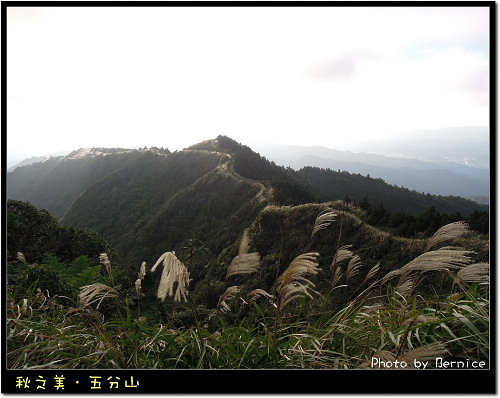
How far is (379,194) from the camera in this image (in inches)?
2015

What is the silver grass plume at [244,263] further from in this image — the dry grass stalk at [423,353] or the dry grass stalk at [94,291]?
the dry grass stalk at [423,353]

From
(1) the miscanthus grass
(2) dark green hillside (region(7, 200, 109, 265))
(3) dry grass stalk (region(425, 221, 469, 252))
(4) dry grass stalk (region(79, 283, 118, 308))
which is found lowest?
(2) dark green hillside (region(7, 200, 109, 265))

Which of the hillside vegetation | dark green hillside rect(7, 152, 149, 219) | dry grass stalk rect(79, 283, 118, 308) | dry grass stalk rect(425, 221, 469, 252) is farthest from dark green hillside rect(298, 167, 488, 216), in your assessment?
dark green hillside rect(7, 152, 149, 219)

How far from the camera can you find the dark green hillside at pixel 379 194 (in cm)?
4612

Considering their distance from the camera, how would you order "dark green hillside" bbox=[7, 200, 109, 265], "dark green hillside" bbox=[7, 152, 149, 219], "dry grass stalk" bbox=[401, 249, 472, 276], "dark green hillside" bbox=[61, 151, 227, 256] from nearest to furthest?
Result: 1. "dry grass stalk" bbox=[401, 249, 472, 276]
2. "dark green hillside" bbox=[7, 200, 109, 265]
3. "dark green hillside" bbox=[61, 151, 227, 256]
4. "dark green hillside" bbox=[7, 152, 149, 219]

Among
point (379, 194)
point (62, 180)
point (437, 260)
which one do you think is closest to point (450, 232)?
point (437, 260)

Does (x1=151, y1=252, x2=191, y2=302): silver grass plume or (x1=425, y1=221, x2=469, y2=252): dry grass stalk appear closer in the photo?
(x1=151, y1=252, x2=191, y2=302): silver grass plume

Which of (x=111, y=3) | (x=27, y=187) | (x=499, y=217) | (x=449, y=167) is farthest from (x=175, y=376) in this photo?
(x=449, y=167)

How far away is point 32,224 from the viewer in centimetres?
1227

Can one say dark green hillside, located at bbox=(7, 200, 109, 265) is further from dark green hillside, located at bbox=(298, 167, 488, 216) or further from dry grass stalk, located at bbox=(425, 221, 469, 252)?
dark green hillside, located at bbox=(298, 167, 488, 216)

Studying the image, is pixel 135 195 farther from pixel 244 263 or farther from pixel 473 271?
pixel 473 271

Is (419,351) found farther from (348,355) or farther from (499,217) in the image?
(499,217)

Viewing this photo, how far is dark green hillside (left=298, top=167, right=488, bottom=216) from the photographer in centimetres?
4612

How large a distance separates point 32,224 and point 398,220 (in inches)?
693
